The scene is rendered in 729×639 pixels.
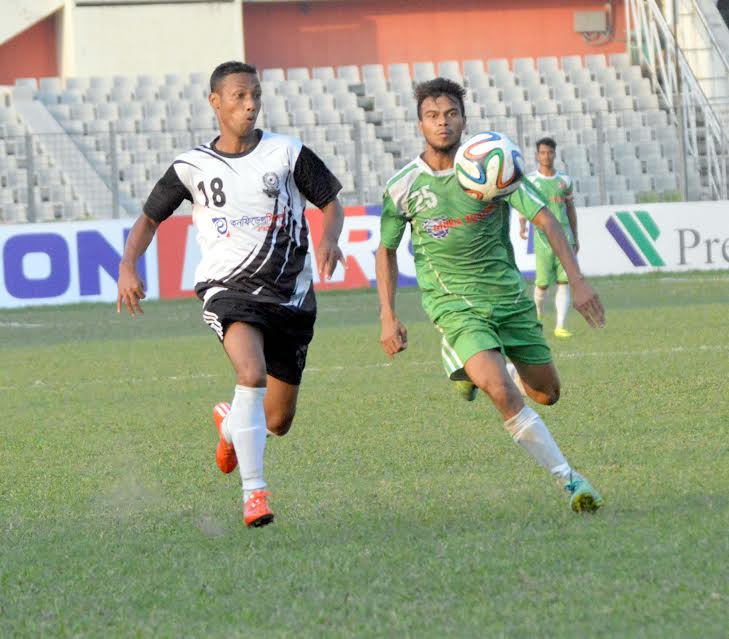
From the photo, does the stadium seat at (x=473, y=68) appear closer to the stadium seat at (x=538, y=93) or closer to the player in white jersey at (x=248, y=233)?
the stadium seat at (x=538, y=93)

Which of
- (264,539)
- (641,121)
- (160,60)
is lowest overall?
(264,539)

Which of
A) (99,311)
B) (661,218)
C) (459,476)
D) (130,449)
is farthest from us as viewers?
(661,218)

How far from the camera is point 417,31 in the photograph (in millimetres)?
35188

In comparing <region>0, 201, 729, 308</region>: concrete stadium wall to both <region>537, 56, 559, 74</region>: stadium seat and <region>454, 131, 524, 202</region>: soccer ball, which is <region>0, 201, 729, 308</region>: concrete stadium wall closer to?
<region>537, 56, 559, 74</region>: stadium seat

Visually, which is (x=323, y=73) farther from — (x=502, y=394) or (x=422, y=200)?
(x=502, y=394)

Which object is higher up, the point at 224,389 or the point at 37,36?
the point at 37,36

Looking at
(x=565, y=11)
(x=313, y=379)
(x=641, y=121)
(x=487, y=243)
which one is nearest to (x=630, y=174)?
(x=641, y=121)

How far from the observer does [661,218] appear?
75.2 ft

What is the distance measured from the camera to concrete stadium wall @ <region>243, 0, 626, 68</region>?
3444 cm

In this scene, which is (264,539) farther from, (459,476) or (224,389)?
(224,389)

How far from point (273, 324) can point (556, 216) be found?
29.1ft

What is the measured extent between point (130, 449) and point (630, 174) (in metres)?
20.5

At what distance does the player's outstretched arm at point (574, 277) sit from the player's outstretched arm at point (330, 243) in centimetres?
85

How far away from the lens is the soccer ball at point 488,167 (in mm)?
6227
